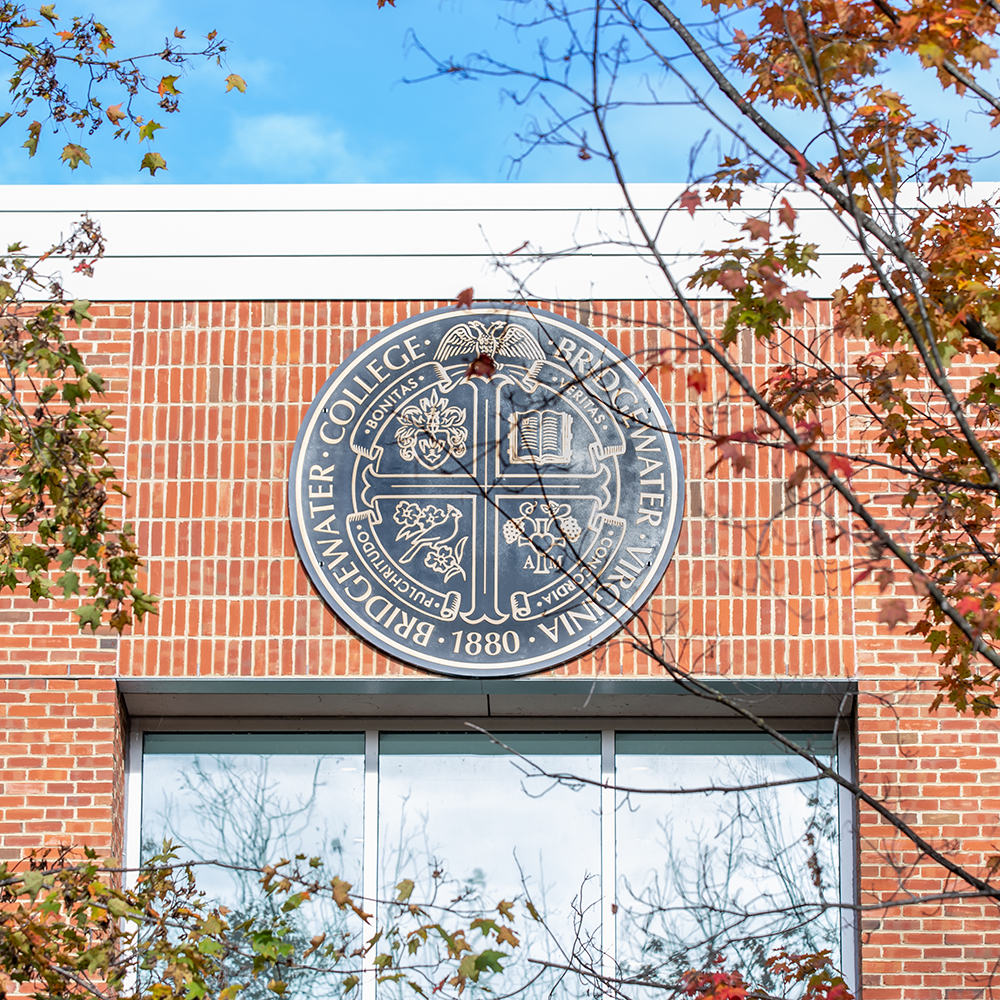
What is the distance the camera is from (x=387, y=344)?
8422mm

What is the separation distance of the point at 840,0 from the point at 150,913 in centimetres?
423

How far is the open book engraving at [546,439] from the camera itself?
819 centimetres

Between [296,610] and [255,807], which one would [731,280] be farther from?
[255,807]

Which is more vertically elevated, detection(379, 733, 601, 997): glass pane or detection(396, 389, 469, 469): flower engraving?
detection(396, 389, 469, 469): flower engraving

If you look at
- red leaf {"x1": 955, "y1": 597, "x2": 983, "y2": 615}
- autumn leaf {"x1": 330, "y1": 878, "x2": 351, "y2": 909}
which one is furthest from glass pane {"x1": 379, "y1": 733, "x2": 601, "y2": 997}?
red leaf {"x1": 955, "y1": 597, "x2": 983, "y2": 615}

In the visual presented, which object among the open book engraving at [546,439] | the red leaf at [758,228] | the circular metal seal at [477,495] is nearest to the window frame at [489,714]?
the circular metal seal at [477,495]

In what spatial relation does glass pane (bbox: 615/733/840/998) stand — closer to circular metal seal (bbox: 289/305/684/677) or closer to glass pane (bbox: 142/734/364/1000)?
circular metal seal (bbox: 289/305/684/677)

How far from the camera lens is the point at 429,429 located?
8266 millimetres

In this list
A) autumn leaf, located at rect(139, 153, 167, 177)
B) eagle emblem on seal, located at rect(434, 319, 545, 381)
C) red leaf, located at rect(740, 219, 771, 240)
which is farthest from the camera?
eagle emblem on seal, located at rect(434, 319, 545, 381)

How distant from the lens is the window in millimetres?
8141

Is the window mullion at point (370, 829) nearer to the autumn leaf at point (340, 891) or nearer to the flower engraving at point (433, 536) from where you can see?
the flower engraving at point (433, 536)

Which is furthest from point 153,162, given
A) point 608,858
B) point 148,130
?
point 608,858

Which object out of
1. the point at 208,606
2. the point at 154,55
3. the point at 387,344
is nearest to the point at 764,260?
the point at 154,55

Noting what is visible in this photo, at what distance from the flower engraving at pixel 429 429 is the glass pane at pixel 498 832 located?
159 centimetres
